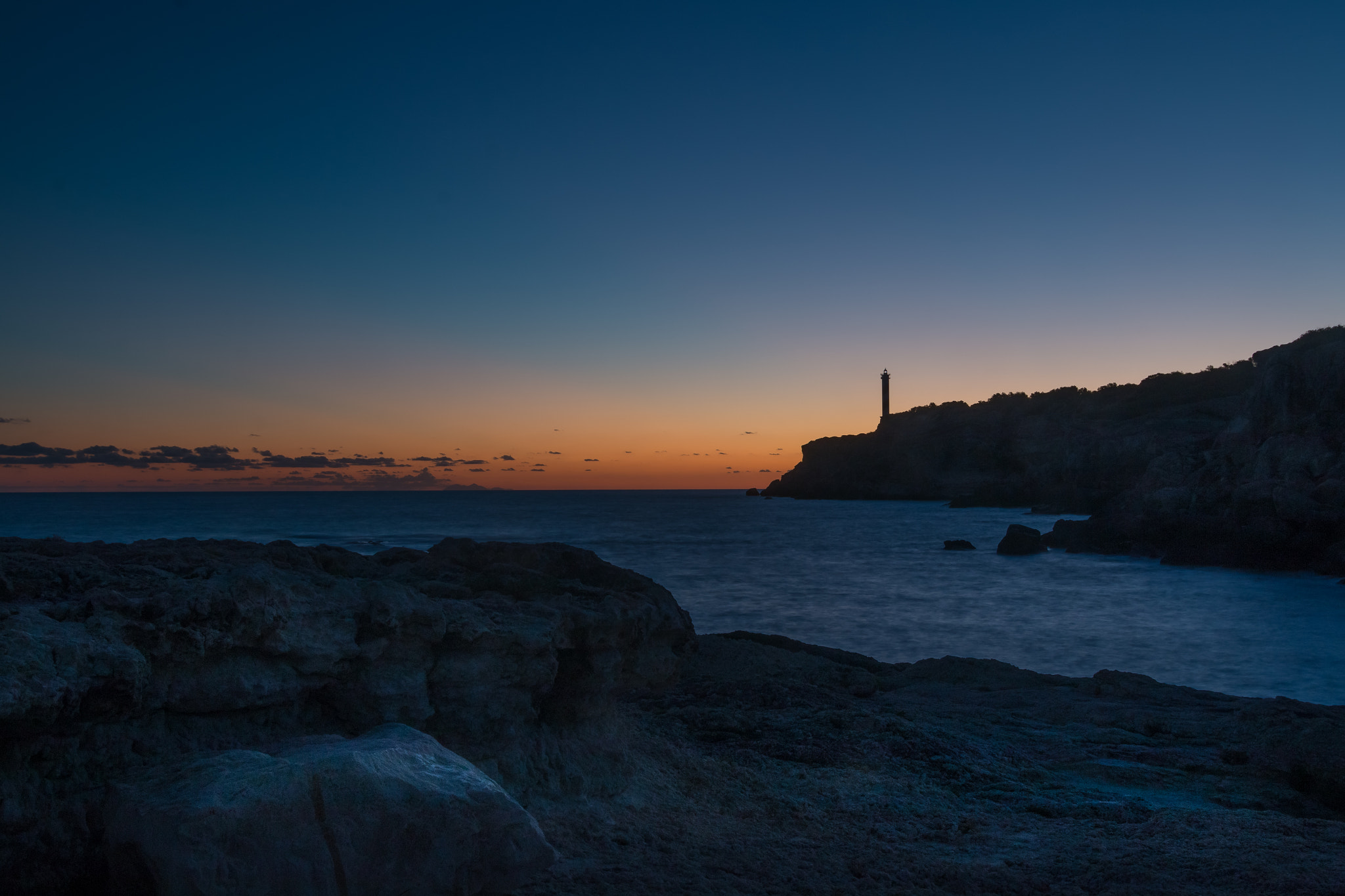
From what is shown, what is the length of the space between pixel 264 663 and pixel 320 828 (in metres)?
1.12

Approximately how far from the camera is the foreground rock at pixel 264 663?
2691 mm

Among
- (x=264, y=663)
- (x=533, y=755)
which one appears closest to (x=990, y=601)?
(x=533, y=755)

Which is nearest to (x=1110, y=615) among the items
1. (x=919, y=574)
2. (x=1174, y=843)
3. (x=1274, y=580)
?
(x=1274, y=580)

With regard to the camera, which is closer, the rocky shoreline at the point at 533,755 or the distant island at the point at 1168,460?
the rocky shoreline at the point at 533,755

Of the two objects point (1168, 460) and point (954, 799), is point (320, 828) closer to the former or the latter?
point (954, 799)

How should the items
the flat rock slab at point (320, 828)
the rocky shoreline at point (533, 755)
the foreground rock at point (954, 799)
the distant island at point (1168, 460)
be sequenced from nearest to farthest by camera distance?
1. the flat rock slab at point (320, 828)
2. the rocky shoreline at point (533, 755)
3. the foreground rock at point (954, 799)
4. the distant island at point (1168, 460)

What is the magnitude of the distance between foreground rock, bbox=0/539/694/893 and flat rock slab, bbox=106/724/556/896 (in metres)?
0.33

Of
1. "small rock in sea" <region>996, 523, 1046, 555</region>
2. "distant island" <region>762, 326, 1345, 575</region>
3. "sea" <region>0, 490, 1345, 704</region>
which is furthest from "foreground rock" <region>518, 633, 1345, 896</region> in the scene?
"small rock in sea" <region>996, 523, 1046, 555</region>

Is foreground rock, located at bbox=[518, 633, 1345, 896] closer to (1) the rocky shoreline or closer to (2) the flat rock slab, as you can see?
(1) the rocky shoreline

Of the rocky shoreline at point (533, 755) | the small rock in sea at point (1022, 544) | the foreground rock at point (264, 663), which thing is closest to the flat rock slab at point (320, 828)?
the rocky shoreline at point (533, 755)

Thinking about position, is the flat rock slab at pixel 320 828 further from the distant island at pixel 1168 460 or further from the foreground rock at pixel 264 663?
the distant island at pixel 1168 460

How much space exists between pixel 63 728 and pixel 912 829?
151 inches

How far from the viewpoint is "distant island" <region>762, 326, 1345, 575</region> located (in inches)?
959

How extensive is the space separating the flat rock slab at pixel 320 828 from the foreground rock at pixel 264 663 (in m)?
0.33
